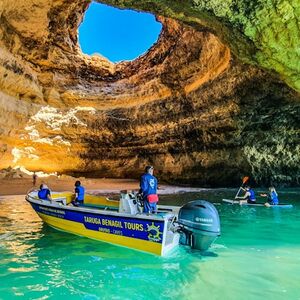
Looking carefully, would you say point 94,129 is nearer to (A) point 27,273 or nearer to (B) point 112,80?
(B) point 112,80

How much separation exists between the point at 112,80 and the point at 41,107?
7.20 meters

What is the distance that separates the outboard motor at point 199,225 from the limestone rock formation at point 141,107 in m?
12.5

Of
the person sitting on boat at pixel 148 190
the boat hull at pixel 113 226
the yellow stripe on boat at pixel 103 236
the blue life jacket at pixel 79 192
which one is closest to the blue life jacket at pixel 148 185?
the person sitting on boat at pixel 148 190

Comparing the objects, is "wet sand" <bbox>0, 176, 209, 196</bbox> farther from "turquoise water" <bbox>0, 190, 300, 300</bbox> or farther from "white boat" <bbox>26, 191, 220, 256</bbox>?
"white boat" <bbox>26, 191, 220, 256</bbox>

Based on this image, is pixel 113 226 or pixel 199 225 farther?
pixel 113 226

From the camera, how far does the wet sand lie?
17833 mm

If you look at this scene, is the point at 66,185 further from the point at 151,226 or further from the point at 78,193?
the point at 151,226

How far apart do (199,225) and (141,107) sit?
63.0 ft

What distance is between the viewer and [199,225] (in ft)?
19.9

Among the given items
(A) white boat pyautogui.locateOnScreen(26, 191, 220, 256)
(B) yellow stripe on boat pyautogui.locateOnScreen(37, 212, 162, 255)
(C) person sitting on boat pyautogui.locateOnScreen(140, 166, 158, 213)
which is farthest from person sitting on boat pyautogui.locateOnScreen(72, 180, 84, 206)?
(C) person sitting on boat pyautogui.locateOnScreen(140, 166, 158, 213)

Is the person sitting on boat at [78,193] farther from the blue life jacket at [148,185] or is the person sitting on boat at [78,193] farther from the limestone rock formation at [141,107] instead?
the limestone rock formation at [141,107]

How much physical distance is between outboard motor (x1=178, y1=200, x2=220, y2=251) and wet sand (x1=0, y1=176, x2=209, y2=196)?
13.2 metres

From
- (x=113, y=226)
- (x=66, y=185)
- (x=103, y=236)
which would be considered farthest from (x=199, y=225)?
(x=66, y=185)

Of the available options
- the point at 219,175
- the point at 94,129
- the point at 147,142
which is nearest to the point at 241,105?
the point at 219,175
